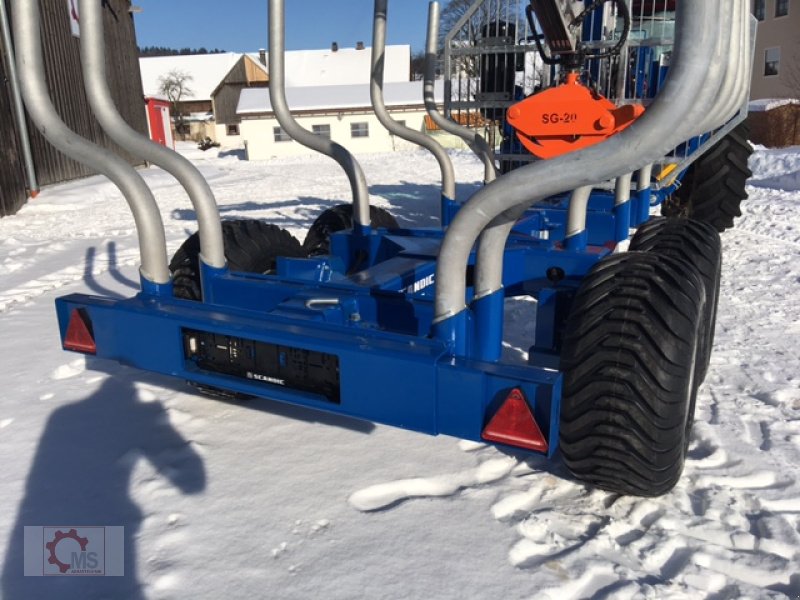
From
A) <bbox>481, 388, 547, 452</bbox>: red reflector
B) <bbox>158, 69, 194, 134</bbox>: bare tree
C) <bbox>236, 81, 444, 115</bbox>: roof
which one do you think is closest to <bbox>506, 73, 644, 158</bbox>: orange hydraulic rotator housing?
<bbox>481, 388, 547, 452</bbox>: red reflector

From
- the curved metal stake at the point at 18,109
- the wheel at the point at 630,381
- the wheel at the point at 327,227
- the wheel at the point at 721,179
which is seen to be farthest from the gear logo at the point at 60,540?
the curved metal stake at the point at 18,109

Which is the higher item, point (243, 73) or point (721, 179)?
point (243, 73)

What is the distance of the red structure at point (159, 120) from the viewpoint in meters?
32.2

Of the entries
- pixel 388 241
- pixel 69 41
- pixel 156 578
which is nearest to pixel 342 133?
pixel 69 41

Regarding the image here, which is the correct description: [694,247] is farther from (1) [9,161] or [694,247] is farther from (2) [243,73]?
(2) [243,73]

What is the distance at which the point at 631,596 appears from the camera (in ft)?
6.64

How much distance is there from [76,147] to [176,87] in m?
59.8

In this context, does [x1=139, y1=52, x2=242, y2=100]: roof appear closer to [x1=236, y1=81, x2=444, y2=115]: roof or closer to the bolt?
[x1=236, y1=81, x2=444, y2=115]: roof

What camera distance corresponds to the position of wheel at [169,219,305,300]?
3.41 metres

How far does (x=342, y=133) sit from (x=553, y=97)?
30401 mm

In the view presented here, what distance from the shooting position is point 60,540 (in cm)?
235

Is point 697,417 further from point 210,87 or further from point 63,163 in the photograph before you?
point 210,87

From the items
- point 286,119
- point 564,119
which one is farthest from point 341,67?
point 564,119

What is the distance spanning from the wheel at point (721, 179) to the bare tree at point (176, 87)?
169ft
